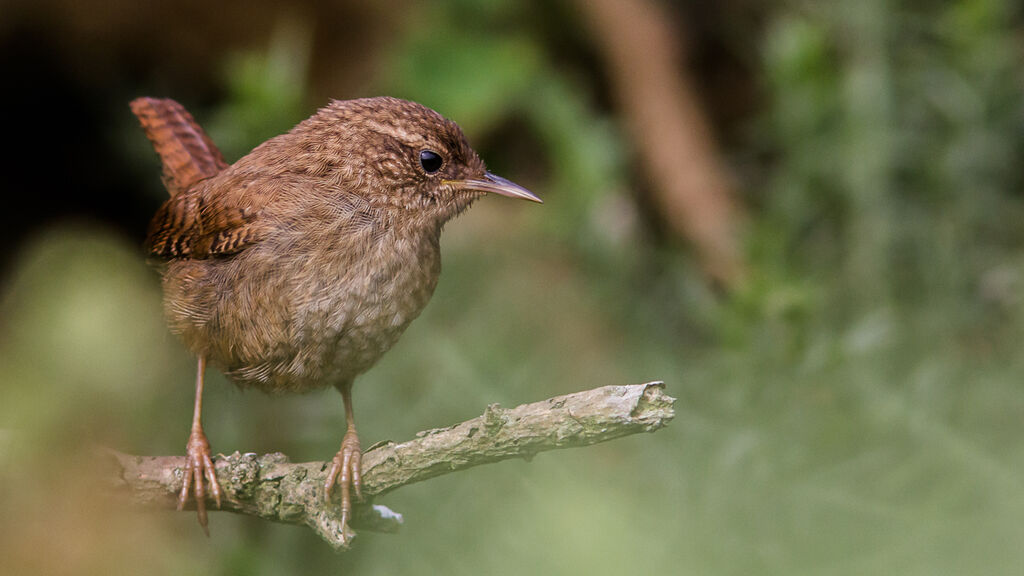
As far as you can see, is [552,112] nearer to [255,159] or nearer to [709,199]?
[709,199]

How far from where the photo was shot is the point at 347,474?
81.9 inches

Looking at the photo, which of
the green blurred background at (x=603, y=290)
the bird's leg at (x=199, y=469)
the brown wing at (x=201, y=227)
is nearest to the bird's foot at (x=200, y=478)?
the bird's leg at (x=199, y=469)

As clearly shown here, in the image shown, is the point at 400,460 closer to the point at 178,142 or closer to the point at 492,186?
the point at 492,186

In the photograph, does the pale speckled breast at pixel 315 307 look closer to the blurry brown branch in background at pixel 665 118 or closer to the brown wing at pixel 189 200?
the brown wing at pixel 189 200

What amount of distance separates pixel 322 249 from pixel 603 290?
98.5 inches

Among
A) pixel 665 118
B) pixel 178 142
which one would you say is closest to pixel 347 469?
pixel 178 142

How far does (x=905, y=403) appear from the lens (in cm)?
234

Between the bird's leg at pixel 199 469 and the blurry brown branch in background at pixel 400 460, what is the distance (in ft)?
0.07

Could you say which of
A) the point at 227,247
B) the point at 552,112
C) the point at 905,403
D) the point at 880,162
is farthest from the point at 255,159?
the point at 552,112

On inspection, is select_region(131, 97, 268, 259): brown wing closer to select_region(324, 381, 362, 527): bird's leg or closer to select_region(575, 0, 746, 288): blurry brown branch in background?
select_region(324, 381, 362, 527): bird's leg

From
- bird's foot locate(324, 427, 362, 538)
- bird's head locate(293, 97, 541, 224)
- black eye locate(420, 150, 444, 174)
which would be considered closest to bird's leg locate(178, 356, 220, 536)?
bird's foot locate(324, 427, 362, 538)

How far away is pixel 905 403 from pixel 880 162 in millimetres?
2369

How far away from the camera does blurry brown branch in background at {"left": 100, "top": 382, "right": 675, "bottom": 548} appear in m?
1.35

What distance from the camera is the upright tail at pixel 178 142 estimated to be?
9.15ft
